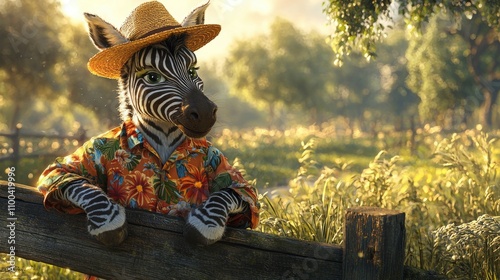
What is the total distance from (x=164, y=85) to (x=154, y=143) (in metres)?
0.33

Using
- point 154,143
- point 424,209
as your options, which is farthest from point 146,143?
point 424,209

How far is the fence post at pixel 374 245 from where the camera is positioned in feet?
8.27

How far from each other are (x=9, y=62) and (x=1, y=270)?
1503 cm

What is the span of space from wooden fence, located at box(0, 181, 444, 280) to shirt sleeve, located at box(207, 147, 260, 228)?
1.03 ft

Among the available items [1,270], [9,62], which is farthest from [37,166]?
[1,270]

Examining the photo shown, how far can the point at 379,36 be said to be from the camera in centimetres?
695

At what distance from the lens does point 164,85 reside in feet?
9.99

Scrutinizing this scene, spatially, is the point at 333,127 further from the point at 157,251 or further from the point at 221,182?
the point at 157,251

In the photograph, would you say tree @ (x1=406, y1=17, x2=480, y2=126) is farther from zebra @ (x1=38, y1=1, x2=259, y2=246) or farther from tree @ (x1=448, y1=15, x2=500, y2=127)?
zebra @ (x1=38, y1=1, x2=259, y2=246)

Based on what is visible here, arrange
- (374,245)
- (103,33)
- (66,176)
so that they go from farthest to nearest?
(103,33) → (66,176) → (374,245)

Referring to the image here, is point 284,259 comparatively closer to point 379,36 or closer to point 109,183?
point 109,183

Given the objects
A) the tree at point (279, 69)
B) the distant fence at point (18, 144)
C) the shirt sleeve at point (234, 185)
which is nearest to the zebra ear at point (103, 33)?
the shirt sleeve at point (234, 185)

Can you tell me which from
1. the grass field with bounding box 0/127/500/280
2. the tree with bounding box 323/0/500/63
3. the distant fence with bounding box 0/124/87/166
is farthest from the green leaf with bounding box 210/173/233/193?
the distant fence with bounding box 0/124/87/166

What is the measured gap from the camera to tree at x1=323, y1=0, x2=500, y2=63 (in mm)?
6668
